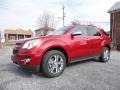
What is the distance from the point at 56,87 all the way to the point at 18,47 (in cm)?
192

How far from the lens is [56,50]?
5.61 metres

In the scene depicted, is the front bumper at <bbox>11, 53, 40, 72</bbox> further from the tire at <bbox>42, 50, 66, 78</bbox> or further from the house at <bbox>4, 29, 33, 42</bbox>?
the house at <bbox>4, 29, 33, 42</bbox>

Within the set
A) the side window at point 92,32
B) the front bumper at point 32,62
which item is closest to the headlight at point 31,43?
the front bumper at point 32,62

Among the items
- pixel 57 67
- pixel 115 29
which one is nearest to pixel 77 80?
pixel 57 67

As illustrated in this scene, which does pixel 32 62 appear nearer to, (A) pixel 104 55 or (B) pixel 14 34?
(A) pixel 104 55

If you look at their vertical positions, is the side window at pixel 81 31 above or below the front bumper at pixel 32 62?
above

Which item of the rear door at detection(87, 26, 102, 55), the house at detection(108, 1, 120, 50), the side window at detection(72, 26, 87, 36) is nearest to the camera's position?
the side window at detection(72, 26, 87, 36)

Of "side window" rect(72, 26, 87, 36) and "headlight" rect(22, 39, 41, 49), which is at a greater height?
"side window" rect(72, 26, 87, 36)

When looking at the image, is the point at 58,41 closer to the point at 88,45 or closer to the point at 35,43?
the point at 35,43

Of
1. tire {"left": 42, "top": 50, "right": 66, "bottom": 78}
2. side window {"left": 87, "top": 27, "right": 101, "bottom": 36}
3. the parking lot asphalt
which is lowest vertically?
the parking lot asphalt

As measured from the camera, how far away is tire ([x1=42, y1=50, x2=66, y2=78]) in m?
5.21

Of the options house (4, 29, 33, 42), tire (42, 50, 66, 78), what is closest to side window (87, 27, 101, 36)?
tire (42, 50, 66, 78)

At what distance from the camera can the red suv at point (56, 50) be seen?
16.8 feet

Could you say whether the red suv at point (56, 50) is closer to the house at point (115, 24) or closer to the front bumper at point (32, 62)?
the front bumper at point (32, 62)
